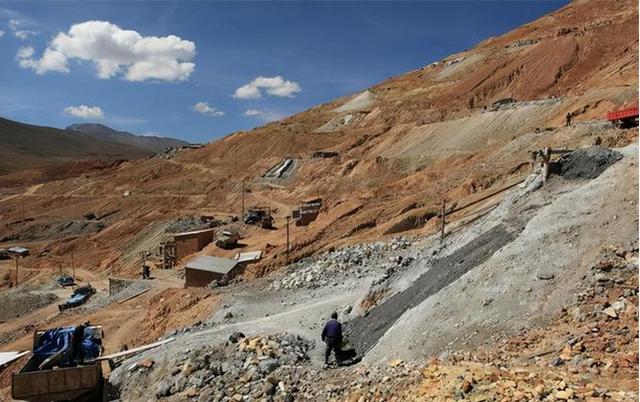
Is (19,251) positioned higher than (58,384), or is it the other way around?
(58,384)

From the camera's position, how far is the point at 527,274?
960 centimetres

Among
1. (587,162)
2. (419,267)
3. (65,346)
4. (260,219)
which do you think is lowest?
(65,346)

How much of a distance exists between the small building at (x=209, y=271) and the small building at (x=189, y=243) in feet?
28.6

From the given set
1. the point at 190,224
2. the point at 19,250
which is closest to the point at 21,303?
the point at 190,224

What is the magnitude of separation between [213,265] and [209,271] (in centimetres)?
74

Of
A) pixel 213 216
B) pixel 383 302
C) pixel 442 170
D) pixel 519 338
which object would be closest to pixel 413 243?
pixel 383 302

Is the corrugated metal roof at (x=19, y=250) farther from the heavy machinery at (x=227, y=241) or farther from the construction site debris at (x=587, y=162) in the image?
the construction site debris at (x=587, y=162)

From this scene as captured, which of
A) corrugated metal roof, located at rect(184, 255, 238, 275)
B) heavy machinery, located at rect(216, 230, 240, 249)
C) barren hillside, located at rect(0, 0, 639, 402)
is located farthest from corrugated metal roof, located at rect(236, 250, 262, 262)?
heavy machinery, located at rect(216, 230, 240, 249)

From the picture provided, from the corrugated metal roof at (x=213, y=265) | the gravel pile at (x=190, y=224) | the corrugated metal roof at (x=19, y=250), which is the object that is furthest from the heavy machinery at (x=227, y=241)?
the corrugated metal roof at (x=19, y=250)

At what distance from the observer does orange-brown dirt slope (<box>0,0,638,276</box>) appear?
84.8ft

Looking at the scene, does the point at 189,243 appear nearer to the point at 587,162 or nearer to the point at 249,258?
the point at 249,258

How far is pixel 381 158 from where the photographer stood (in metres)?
44.3

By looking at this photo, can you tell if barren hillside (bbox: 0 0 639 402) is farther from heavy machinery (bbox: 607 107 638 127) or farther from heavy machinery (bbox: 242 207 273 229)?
heavy machinery (bbox: 242 207 273 229)

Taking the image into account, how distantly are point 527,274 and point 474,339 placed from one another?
191 cm
